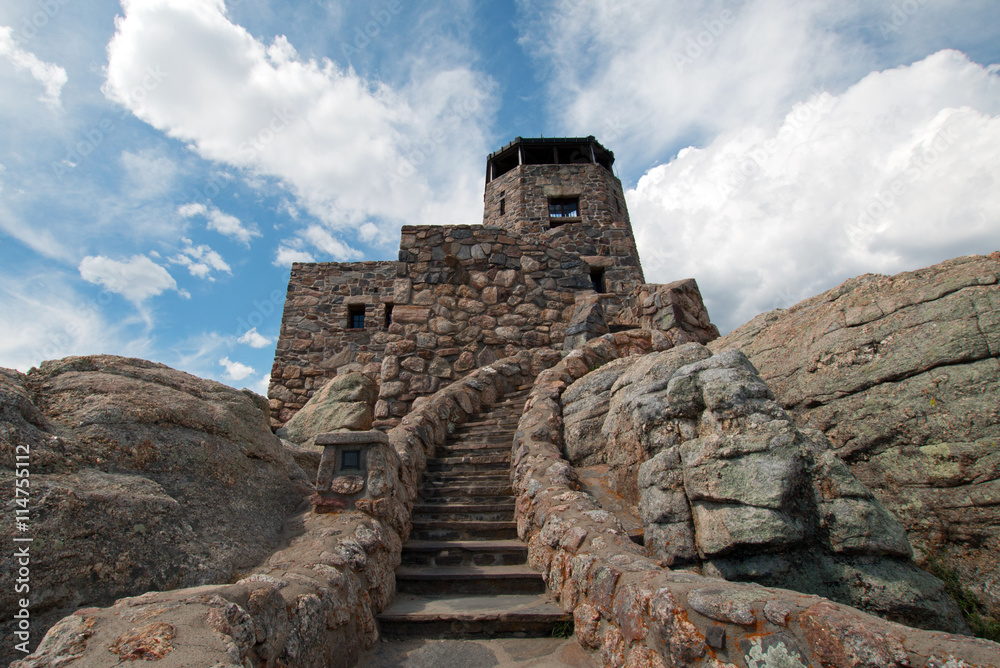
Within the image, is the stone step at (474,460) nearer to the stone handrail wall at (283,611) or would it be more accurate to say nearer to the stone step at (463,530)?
the stone handrail wall at (283,611)

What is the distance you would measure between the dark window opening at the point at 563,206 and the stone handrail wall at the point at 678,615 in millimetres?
19445

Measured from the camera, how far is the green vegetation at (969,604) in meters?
2.84

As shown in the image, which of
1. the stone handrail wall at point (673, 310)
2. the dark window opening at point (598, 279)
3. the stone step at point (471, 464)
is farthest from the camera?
the dark window opening at point (598, 279)

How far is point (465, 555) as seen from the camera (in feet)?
14.5

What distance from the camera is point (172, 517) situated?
289 cm

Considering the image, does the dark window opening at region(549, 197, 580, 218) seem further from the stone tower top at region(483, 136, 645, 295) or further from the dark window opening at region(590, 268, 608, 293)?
the dark window opening at region(590, 268, 608, 293)

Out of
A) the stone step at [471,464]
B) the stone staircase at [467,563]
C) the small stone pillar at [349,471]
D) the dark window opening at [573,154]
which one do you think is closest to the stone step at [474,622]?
the stone staircase at [467,563]

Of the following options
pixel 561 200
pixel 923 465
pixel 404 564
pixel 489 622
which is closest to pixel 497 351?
pixel 404 564

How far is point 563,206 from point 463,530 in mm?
20228

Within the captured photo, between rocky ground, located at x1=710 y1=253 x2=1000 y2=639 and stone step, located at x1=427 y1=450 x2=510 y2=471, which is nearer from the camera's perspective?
rocky ground, located at x1=710 y1=253 x2=1000 y2=639

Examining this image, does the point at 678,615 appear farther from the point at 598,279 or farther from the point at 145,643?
the point at 598,279

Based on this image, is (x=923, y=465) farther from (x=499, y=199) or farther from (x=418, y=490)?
(x=499, y=199)

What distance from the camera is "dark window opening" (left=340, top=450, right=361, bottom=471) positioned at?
4230 millimetres

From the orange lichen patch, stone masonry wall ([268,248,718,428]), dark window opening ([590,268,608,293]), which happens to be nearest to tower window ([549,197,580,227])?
dark window opening ([590,268,608,293])
